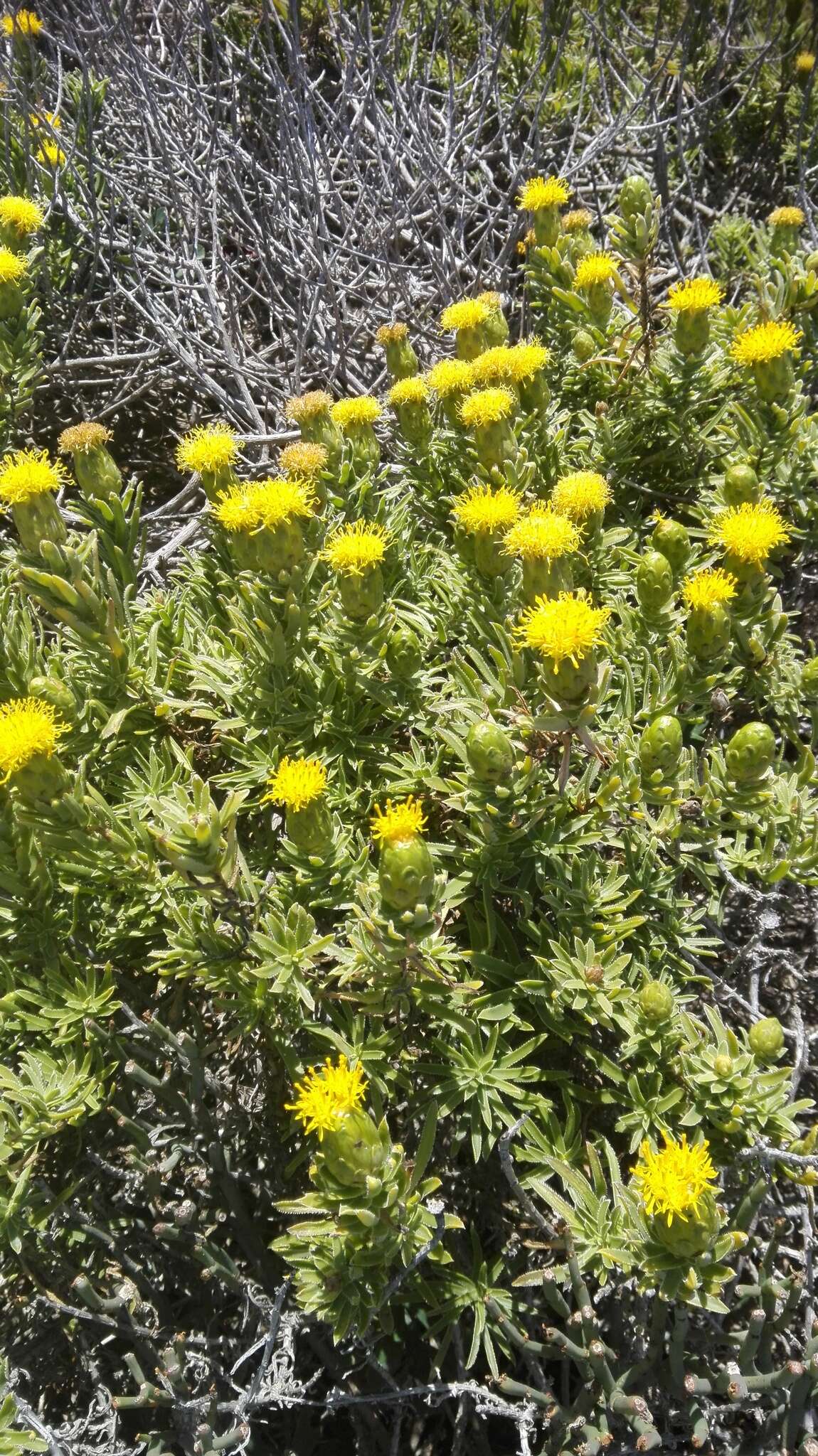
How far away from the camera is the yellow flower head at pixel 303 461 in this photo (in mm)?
2270

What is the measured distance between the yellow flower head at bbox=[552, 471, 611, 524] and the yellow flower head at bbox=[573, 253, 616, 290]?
829 mm

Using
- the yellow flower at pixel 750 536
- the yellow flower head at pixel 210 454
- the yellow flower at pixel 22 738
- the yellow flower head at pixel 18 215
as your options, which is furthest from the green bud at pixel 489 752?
the yellow flower head at pixel 18 215

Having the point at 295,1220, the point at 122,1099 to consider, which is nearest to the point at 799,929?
the point at 295,1220

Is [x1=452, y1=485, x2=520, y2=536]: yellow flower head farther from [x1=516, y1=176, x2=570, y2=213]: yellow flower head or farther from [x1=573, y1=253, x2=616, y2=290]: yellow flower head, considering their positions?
[x1=516, y1=176, x2=570, y2=213]: yellow flower head

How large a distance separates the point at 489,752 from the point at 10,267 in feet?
7.65

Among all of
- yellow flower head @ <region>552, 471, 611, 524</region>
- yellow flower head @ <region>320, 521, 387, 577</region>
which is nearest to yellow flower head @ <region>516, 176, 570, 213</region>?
yellow flower head @ <region>552, 471, 611, 524</region>

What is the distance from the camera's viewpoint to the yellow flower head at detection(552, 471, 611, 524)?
2143 mm

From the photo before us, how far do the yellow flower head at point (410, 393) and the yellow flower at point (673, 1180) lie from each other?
1940 millimetres

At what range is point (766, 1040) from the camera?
5.75 feet

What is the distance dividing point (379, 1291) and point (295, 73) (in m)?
4.01

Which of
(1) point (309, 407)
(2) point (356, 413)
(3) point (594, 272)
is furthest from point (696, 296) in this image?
(1) point (309, 407)

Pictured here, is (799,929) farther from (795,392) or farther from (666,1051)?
(795,392)

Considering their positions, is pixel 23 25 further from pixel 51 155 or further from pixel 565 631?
pixel 565 631

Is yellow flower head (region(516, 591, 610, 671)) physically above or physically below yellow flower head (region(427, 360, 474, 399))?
below
